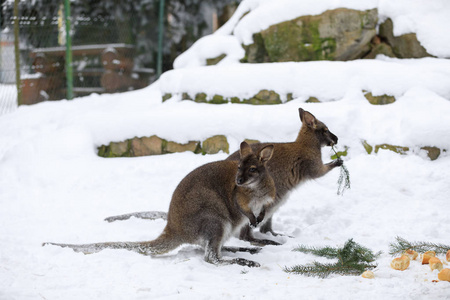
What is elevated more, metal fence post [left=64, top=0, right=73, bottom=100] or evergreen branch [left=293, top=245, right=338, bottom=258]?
metal fence post [left=64, top=0, right=73, bottom=100]

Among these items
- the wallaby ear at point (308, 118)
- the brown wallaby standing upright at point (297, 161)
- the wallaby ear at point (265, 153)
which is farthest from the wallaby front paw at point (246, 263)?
the wallaby ear at point (308, 118)

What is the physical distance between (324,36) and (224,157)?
9.05ft

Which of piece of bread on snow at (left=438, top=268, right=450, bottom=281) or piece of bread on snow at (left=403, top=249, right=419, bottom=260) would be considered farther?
piece of bread on snow at (left=403, top=249, right=419, bottom=260)

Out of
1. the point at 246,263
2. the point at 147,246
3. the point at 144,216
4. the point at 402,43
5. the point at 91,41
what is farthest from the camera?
the point at 91,41

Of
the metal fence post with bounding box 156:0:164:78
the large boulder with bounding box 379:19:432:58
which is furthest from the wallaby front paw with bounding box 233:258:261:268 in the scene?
the metal fence post with bounding box 156:0:164:78

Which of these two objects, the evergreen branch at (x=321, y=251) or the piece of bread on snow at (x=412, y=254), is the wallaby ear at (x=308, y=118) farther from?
the piece of bread on snow at (x=412, y=254)

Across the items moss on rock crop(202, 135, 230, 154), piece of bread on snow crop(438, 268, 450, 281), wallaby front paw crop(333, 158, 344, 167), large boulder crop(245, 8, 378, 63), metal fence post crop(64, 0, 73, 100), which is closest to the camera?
piece of bread on snow crop(438, 268, 450, 281)

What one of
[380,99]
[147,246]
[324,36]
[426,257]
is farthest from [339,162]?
[324,36]

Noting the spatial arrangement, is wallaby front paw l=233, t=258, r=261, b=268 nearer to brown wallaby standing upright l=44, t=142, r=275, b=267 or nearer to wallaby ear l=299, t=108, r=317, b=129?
brown wallaby standing upright l=44, t=142, r=275, b=267

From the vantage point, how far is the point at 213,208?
3.94m

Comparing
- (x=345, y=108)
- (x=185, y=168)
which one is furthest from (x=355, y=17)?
(x=185, y=168)

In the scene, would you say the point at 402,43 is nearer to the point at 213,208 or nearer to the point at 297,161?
the point at 297,161

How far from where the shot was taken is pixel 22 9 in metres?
9.59

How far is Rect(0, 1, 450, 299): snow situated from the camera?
3246 mm
